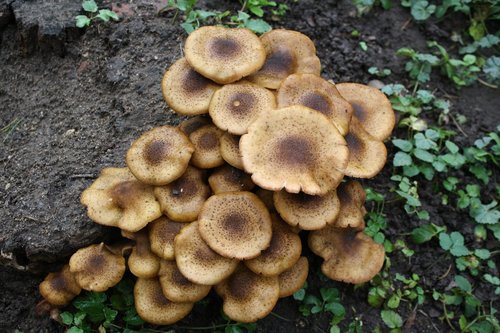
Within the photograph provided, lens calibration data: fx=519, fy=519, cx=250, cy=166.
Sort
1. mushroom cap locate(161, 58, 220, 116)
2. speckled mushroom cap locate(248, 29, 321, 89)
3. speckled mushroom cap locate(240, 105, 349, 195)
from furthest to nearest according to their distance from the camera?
speckled mushroom cap locate(248, 29, 321, 89), mushroom cap locate(161, 58, 220, 116), speckled mushroom cap locate(240, 105, 349, 195)

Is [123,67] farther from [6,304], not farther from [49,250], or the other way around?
[6,304]

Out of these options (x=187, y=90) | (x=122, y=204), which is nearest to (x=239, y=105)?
(x=187, y=90)

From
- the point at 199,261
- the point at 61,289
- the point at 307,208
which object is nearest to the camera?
the point at 199,261

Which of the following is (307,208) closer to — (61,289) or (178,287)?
(178,287)

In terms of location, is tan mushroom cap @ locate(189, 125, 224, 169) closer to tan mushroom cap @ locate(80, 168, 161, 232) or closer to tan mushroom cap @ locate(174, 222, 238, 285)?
tan mushroom cap @ locate(80, 168, 161, 232)

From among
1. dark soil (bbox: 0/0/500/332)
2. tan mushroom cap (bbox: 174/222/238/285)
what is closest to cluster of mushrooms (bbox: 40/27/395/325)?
tan mushroom cap (bbox: 174/222/238/285)

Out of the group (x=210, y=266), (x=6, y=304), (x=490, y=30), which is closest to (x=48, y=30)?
(x=6, y=304)
